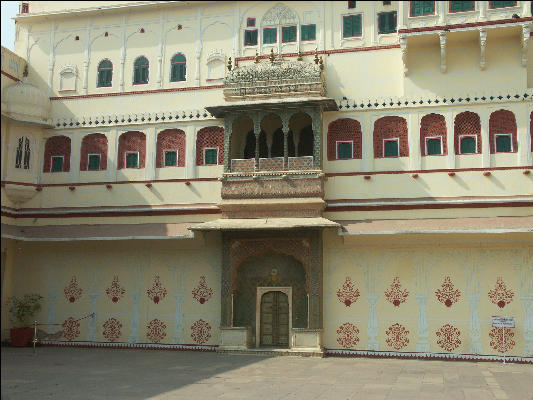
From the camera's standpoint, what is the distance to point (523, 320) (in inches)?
628

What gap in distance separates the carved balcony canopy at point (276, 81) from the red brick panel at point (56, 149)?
6.02 meters

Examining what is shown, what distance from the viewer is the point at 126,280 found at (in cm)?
1880

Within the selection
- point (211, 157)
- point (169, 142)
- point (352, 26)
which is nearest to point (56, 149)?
point (169, 142)

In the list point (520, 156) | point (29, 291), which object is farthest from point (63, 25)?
point (520, 156)

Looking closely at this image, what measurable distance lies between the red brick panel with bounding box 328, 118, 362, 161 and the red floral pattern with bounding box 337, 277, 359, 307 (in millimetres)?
3808

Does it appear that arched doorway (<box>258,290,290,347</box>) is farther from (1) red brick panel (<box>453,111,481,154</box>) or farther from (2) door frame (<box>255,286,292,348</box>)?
(1) red brick panel (<box>453,111,481,154</box>)

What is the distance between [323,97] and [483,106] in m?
4.62

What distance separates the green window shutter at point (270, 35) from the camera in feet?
63.7

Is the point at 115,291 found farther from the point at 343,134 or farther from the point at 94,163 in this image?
the point at 343,134

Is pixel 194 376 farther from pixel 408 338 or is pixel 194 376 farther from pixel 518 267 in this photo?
pixel 518 267

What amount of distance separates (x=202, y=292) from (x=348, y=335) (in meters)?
4.59

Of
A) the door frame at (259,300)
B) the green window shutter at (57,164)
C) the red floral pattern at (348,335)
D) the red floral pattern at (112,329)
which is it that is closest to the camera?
the red floral pattern at (348,335)

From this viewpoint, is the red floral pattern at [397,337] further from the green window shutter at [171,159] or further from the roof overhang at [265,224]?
the green window shutter at [171,159]

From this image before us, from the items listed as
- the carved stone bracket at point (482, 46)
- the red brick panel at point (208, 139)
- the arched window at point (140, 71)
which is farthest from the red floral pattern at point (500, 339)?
the arched window at point (140, 71)
